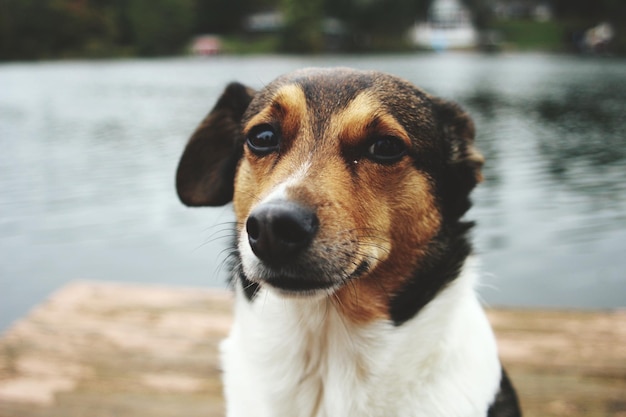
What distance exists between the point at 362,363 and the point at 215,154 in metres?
1.17

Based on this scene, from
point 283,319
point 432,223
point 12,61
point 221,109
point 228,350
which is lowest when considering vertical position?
point 12,61

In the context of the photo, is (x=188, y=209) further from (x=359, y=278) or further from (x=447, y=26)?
(x=447, y=26)

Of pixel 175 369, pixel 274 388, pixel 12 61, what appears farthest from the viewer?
pixel 12 61

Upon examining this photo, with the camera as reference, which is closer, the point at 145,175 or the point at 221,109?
the point at 221,109

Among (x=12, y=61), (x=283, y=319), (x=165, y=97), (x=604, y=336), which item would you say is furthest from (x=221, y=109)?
(x=12, y=61)

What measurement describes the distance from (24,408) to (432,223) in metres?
2.25

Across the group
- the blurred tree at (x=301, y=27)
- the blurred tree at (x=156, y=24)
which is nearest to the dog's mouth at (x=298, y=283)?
the blurred tree at (x=301, y=27)

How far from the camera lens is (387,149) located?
218cm

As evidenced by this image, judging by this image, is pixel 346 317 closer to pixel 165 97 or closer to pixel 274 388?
pixel 274 388

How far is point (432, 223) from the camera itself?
7.43 feet

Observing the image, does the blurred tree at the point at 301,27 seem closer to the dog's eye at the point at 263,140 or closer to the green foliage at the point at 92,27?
the green foliage at the point at 92,27

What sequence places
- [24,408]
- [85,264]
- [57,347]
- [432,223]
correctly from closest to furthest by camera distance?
[432,223], [24,408], [57,347], [85,264]

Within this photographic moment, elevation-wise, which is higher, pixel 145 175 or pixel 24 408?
pixel 24 408

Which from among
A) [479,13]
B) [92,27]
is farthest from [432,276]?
[479,13]
